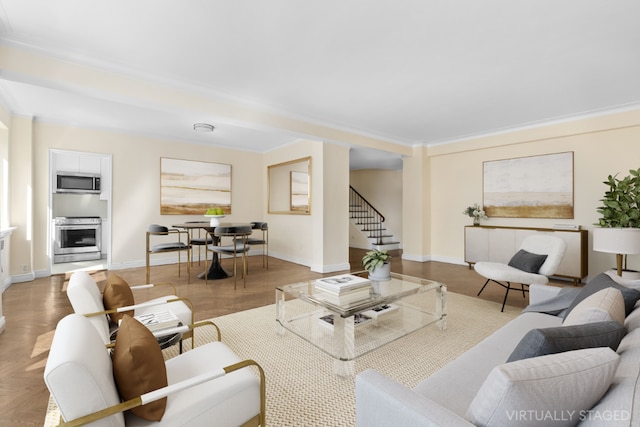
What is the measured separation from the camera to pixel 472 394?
1215mm

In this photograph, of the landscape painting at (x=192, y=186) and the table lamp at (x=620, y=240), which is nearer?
the table lamp at (x=620, y=240)

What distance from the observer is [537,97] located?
13.1ft

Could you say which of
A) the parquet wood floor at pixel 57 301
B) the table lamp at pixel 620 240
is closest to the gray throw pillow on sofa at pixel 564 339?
the parquet wood floor at pixel 57 301

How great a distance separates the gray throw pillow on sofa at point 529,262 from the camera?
11.1ft

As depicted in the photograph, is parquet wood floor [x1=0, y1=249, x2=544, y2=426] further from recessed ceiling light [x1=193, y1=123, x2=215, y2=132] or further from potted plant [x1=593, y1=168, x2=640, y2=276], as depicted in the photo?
recessed ceiling light [x1=193, y1=123, x2=215, y2=132]

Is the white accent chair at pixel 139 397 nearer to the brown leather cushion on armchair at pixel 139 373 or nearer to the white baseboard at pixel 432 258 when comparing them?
the brown leather cushion on armchair at pixel 139 373

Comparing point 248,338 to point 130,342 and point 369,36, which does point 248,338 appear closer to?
point 130,342

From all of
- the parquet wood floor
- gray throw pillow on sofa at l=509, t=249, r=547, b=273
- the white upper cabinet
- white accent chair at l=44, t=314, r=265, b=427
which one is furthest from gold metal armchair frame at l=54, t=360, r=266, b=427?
the white upper cabinet

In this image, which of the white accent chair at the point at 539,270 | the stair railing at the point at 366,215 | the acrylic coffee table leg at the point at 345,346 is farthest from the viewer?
the stair railing at the point at 366,215

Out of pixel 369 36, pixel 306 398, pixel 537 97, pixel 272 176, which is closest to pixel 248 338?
pixel 306 398

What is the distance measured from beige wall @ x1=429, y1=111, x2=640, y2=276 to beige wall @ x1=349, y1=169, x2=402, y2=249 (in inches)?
106

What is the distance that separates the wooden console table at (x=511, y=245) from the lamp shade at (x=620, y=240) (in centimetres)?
132

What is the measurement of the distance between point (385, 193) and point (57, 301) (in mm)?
8337

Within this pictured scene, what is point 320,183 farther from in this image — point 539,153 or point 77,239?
point 77,239
